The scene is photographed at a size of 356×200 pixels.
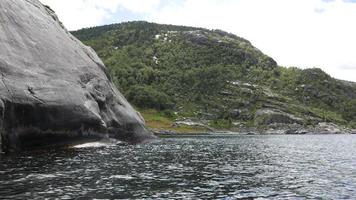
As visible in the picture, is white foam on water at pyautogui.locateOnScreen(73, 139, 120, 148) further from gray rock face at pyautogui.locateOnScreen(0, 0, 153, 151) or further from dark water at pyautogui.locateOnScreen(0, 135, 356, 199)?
dark water at pyautogui.locateOnScreen(0, 135, 356, 199)

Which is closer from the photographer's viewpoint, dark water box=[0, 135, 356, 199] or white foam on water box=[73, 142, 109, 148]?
dark water box=[0, 135, 356, 199]

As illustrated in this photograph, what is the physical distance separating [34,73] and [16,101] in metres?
6.33

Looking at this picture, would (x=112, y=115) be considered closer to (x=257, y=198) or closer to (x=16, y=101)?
(x=16, y=101)

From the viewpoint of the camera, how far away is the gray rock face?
48.1 metres

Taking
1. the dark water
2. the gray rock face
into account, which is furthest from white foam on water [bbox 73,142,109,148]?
the dark water

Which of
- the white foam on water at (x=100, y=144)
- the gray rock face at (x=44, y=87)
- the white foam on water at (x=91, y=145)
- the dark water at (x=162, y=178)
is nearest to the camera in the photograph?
the dark water at (x=162, y=178)

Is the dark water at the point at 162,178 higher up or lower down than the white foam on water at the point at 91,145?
lower down

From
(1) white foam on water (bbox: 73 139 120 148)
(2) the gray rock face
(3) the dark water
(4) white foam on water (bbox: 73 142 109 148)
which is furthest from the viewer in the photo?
(1) white foam on water (bbox: 73 139 120 148)

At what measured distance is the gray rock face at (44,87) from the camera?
4809 centimetres

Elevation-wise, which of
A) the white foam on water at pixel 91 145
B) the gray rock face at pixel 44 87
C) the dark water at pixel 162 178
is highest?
the gray rock face at pixel 44 87

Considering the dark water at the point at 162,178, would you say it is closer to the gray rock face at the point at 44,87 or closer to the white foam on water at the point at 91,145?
the gray rock face at the point at 44,87

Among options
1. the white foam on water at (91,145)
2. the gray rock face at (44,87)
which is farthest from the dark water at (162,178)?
the white foam on water at (91,145)

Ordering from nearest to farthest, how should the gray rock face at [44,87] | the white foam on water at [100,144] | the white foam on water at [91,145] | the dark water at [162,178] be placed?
the dark water at [162,178]
the gray rock face at [44,87]
the white foam on water at [91,145]
the white foam on water at [100,144]

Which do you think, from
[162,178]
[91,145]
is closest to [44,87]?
[91,145]
